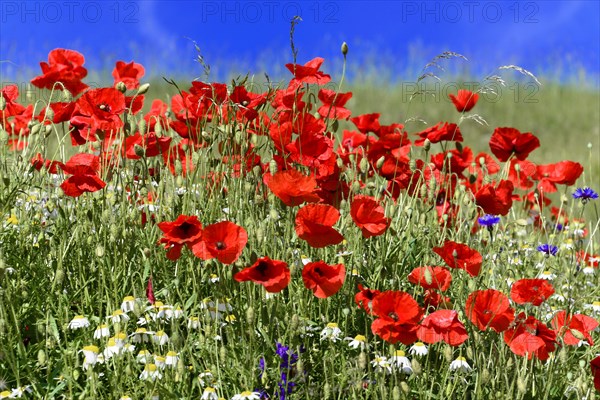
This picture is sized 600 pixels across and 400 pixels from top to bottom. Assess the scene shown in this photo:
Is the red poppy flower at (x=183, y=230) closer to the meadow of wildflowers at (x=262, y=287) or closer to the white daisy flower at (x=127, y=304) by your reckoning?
the meadow of wildflowers at (x=262, y=287)

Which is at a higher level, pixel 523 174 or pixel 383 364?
pixel 523 174

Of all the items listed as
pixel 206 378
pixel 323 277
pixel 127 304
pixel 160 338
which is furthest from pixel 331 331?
pixel 127 304

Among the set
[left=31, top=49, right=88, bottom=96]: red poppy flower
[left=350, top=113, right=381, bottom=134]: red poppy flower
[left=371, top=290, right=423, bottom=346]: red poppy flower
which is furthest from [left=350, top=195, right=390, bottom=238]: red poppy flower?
[left=31, top=49, right=88, bottom=96]: red poppy flower

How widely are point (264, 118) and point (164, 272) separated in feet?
2.89

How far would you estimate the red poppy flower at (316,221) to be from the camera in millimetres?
2213

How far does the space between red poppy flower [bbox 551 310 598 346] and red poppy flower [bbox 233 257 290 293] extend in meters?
0.93

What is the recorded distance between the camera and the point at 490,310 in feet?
7.34

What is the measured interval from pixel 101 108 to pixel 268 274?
1170 mm

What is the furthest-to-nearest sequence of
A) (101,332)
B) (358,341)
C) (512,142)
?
1. (512,142)
2. (358,341)
3. (101,332)

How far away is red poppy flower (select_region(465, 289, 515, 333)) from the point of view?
220cm

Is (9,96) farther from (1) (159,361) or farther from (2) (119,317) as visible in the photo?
(1) (159,361)

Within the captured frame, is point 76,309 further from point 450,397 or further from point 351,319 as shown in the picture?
point 450,397

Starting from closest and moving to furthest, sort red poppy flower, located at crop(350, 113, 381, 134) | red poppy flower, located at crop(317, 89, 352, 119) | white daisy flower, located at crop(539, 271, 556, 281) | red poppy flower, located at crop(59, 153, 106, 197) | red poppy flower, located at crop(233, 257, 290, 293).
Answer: red poppy flower, located at crop(233, 257, 290, 293) < red poppy flower, located at crop(59, 153, 106, 197) < red poppy flower, located at crop(317, 89, 352, 119) < white daisy flower, located at crop(539, 271, 556, 281) < red poppy flower, located at crop(350, 113, 381, 134)

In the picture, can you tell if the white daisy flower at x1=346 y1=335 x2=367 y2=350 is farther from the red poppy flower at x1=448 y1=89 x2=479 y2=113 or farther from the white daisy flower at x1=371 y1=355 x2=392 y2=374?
the red poppy flower at x1=448 y1=89 x2=479 y2=113
